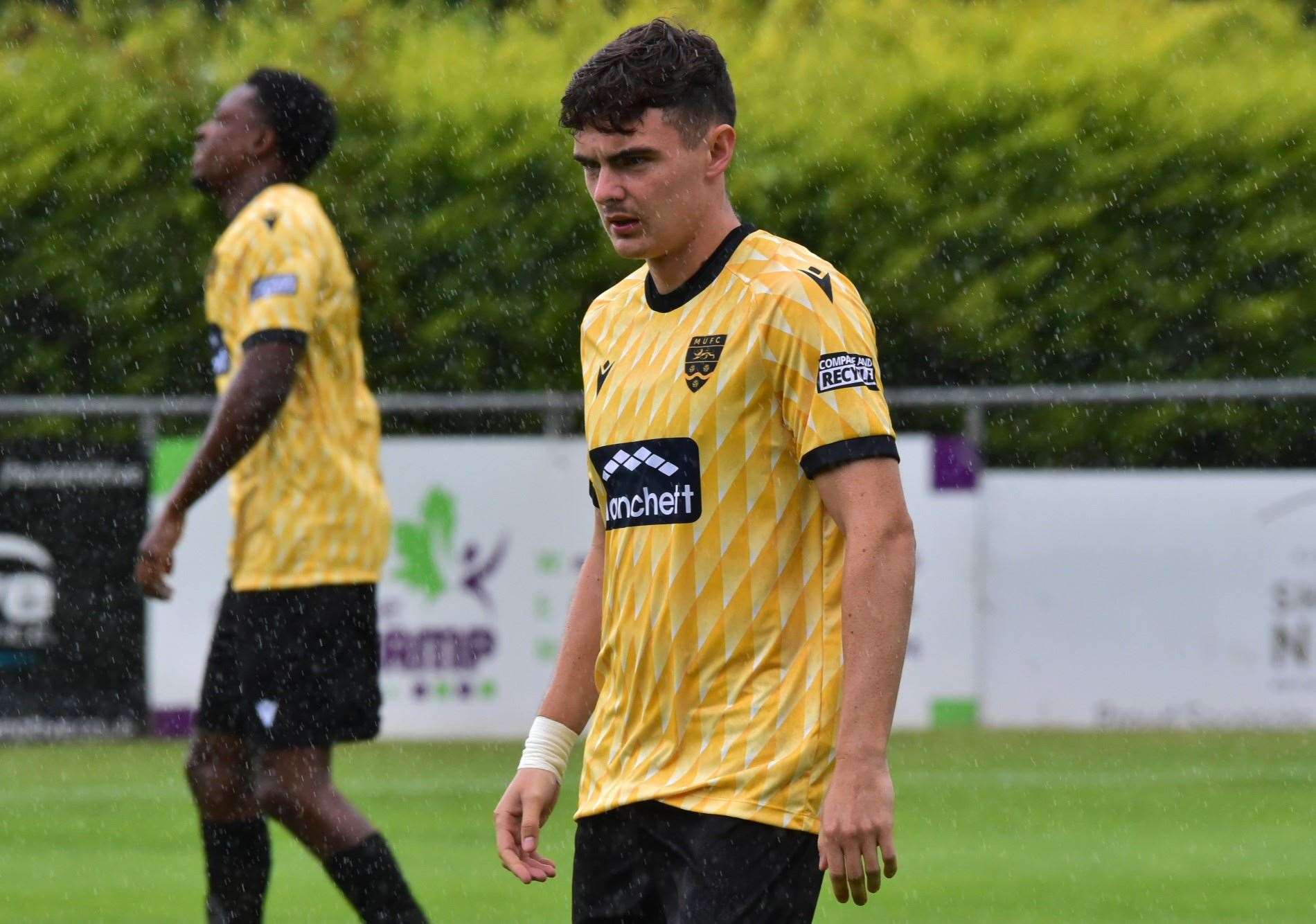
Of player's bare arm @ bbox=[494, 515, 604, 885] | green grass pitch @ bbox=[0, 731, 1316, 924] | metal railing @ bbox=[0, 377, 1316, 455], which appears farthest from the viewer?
metal railing @ bbox=[0, 377, 1316, 455]

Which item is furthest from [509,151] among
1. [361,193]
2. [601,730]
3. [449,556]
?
[601,730]

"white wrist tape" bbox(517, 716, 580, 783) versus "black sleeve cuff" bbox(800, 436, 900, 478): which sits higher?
"black sleeve cuff" bbox(800, 436, 900, 478)

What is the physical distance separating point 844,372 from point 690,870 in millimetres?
782

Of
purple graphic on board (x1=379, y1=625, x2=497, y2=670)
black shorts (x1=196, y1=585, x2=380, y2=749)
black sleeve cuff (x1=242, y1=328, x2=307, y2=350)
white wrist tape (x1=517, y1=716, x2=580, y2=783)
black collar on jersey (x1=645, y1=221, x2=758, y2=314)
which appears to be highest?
black collar on jersey (x1=645, y1=221, x2=758, y2=314)

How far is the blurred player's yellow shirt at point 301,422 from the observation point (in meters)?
5.57

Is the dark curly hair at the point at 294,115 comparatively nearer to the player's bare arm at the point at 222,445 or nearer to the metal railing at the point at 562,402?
the player's bare arm at the point at 222,445

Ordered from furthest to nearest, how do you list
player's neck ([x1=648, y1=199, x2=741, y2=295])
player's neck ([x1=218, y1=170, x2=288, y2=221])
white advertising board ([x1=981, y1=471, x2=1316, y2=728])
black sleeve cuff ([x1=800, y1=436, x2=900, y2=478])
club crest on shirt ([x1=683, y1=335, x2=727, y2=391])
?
white advertising board ([x1=981, y1=471, x2=1316, y2=728]) < player's neck ([x1=218, y1=170, x2=288, y2=221]) < player's neck ([x1=648, y1=199, x2=741, y2=295]) < club crest on shirt ([x1=683, y1=335, x2=727, y2=391]) < black sleeve cuff ([x1=800, y1=436, x2=900, y2=478])

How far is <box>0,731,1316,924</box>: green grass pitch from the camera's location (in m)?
6.86

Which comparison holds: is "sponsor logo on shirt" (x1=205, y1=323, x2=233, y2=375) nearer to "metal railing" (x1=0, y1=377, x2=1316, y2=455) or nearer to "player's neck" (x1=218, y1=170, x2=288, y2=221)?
"player's neck" (x1=218, y1=170, x2=288, y2=221)

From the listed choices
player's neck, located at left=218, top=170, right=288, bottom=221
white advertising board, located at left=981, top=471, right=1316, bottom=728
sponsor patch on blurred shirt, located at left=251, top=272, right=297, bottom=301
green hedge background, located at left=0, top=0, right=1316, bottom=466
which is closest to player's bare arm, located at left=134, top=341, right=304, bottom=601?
sponsor patch on blurred shirt, located at left=251, top=272, right=297, bottom=301

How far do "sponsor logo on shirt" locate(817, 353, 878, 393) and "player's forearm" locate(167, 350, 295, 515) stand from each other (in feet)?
8.49

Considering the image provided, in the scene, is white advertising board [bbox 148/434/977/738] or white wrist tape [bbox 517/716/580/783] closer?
white wrist tape [bbox 517/716/580/783]

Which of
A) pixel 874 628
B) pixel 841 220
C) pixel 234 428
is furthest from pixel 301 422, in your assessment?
pixel 841 220

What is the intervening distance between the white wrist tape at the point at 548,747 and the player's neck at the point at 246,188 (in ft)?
9.11
